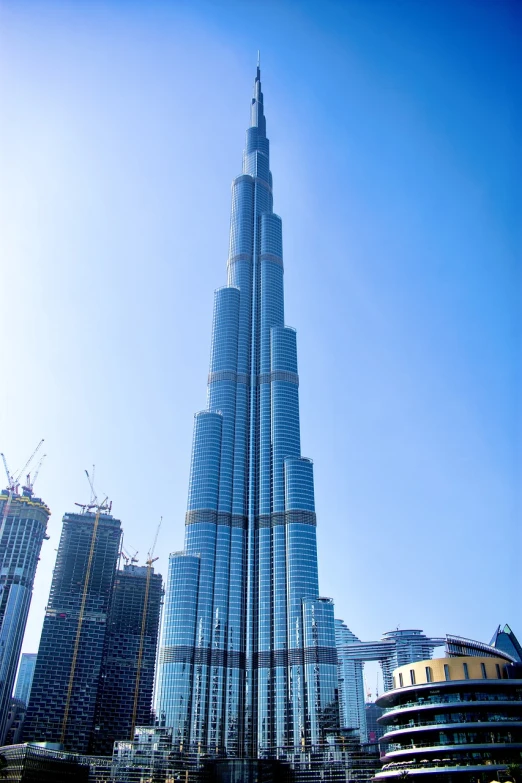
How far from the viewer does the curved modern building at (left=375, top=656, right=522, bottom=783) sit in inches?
4761

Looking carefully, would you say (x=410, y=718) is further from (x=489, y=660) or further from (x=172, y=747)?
(x=172, y=747)

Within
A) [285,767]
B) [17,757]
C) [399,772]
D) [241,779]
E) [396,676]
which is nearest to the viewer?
[399,772]

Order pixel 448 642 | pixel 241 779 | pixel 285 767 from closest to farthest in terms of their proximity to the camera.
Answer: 1. pixel 448 642
2. pixel 241 779
3. pixel 285 767

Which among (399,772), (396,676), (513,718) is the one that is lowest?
(399,772)

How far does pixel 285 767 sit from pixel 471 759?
9350 cm

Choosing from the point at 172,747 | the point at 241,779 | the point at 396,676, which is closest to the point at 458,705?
the point at 396,676

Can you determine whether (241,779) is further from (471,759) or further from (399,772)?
(471,759)

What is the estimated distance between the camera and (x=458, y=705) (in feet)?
409

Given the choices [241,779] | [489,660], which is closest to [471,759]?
[489,660]

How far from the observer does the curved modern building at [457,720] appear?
12094 cm

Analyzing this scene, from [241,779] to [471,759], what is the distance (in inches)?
3429

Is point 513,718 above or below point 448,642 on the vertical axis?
below

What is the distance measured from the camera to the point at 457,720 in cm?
12469

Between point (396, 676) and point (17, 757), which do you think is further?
point (17, 757)
